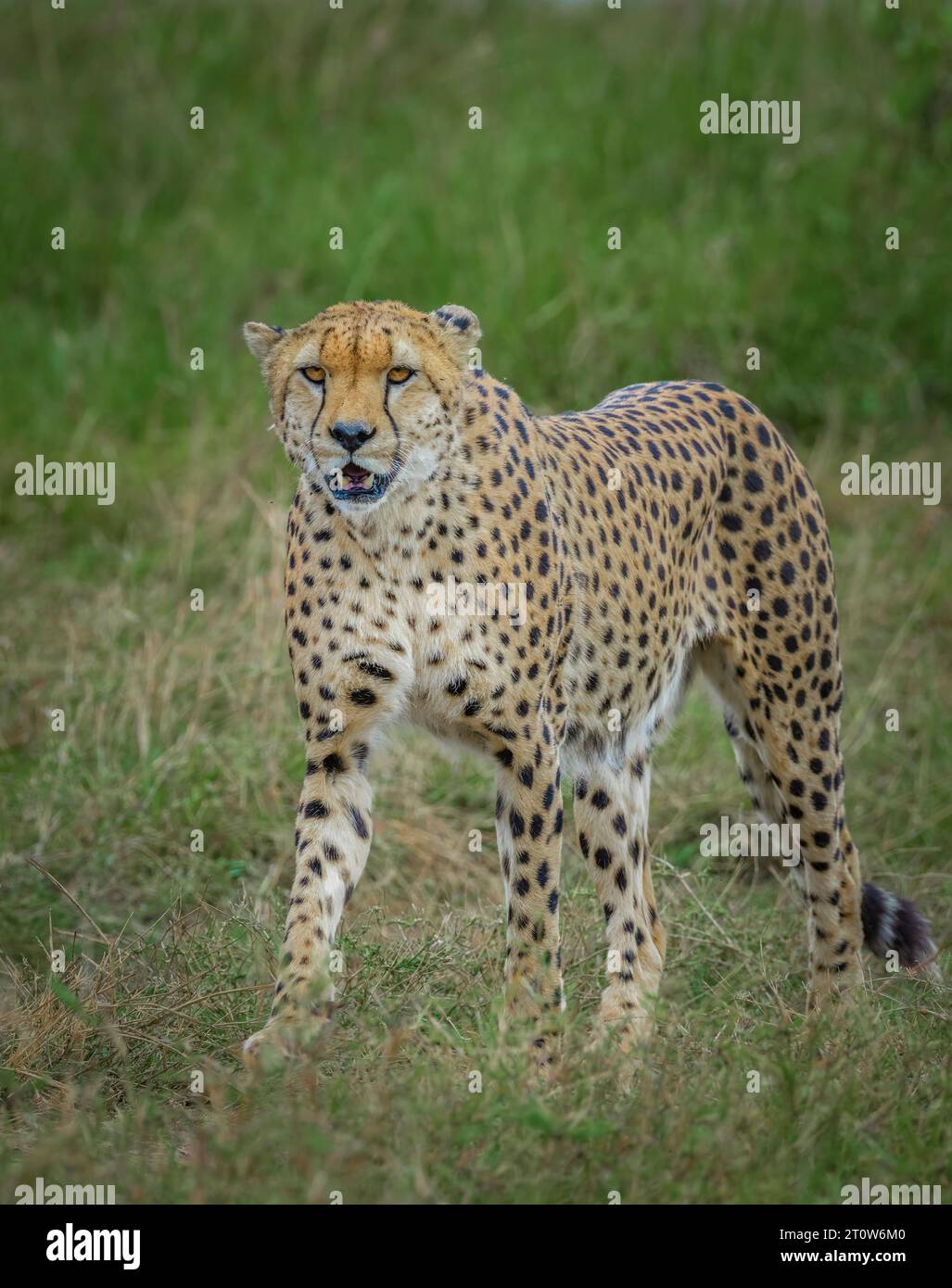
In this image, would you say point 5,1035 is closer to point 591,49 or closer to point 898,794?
point 898,794

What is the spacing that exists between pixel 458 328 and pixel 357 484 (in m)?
0.45

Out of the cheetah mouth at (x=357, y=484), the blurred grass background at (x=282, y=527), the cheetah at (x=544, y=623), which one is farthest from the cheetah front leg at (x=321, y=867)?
the cheetah mouth at (x=357, y=484)

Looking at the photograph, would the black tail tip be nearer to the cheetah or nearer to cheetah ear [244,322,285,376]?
the cheetah

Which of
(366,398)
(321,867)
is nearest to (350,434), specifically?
(366,398)

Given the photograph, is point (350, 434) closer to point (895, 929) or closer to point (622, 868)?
point (622, 868)

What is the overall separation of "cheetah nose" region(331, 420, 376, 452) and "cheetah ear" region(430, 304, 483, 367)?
36 cm

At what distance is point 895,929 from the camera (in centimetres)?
460

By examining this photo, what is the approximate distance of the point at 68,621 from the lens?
612 centimetres

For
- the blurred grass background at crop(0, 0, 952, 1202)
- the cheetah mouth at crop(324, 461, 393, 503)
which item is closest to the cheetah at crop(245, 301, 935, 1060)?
the cheetah mouth at crop(324, 461, 393, 503)

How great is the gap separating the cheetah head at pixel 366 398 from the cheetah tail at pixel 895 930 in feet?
5.49

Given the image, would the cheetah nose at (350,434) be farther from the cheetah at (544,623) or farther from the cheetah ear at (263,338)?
the cheetah ear at (263,338)

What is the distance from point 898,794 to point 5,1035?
9.75ft

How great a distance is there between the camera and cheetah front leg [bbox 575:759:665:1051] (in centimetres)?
433

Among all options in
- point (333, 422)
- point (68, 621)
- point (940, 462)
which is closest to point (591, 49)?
point (940, 462)
